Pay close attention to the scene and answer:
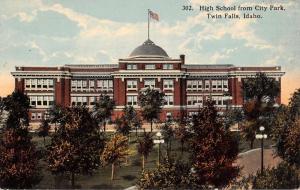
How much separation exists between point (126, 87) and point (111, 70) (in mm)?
2698

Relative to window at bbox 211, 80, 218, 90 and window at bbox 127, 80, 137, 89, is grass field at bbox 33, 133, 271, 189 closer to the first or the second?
window at bbox 211, 80, 218, 90

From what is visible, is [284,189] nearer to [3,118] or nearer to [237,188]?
[237,188]

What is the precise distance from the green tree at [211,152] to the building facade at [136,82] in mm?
14359

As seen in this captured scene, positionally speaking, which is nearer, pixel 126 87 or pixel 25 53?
pixel 25 53

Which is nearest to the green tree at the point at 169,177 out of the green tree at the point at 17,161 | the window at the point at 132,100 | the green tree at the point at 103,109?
the green tree at the point at 17,161

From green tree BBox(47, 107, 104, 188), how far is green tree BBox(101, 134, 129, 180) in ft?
6.40

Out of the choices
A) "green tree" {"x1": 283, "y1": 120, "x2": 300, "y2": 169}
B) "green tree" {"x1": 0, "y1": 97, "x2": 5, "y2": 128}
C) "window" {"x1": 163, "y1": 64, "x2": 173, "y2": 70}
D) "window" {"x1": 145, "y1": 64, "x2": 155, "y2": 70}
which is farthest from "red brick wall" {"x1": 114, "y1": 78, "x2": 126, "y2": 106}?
"green tree" {"x1": 283, "y1": 120, "x2": 300, "y2": 169}

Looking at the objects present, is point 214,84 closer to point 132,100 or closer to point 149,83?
point 149,83

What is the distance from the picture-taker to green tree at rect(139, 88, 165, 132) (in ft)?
142

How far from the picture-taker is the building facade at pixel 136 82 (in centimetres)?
4919

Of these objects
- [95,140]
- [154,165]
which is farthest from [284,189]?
[95,140]

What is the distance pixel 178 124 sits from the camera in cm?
4275

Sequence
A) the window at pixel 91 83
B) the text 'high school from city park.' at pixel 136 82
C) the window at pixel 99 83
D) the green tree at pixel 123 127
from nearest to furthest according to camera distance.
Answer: the green tree at pixel 123 127, the text 'high school from city park.' at pixel 136 82, the window at pixel 91 83, the window at pixel 99 83

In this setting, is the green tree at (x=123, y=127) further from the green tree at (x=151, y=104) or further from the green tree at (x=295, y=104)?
the green tree at (x=295, y=104)
